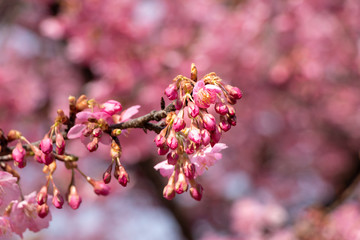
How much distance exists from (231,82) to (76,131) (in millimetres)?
4294

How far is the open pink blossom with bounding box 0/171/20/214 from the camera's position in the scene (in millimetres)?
1344

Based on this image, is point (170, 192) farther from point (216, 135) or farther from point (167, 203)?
point (167, 203)

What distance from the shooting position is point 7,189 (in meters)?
1.39

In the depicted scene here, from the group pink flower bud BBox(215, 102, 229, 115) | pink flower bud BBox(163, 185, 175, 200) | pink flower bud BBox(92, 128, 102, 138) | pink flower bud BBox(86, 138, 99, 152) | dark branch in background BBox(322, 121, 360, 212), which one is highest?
dark branch in background BBox(322, 121, 360, 212)

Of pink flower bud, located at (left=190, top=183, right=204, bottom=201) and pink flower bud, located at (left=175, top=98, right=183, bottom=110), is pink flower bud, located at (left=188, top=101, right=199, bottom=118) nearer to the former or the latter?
pink flower bud, located at (left=175, top=98, right=183, bottom=110)

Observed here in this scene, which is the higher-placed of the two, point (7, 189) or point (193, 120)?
point (193, 120)

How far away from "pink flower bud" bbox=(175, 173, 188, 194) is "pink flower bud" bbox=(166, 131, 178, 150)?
0.47ft

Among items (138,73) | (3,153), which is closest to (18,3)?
(138,73)

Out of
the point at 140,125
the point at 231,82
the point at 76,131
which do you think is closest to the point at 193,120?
the point at 140,125

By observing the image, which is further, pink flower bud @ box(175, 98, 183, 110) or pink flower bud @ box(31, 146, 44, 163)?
pink flower bud @ box(31, 146, 44, 163)

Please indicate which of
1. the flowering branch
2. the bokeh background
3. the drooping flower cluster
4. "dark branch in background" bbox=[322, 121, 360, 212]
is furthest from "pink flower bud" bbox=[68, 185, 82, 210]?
"dark branch in background" bbox=[322, 121, 360, 212]

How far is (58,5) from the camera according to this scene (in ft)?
16.6

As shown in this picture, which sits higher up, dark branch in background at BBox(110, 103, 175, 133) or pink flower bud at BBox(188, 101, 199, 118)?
pink flower bud at BBox(188, 101, 199, 118)

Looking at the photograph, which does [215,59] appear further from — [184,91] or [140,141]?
[184,91]
